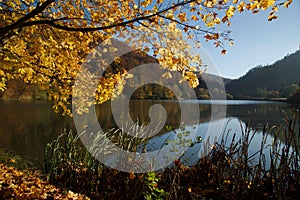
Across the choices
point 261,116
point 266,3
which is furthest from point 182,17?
point 261,116

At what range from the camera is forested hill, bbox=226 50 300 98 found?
8806cm

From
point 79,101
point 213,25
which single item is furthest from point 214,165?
point 79,101

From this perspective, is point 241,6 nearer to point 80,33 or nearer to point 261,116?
point 80,33

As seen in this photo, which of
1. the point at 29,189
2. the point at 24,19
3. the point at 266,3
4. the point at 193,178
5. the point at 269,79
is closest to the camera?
the point at 24,19

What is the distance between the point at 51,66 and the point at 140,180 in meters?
2.40

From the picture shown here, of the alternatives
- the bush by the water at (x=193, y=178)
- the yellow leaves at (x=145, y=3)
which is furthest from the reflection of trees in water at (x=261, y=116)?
the yellow leaves at (x=145, y=3)

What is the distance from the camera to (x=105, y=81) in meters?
3.69

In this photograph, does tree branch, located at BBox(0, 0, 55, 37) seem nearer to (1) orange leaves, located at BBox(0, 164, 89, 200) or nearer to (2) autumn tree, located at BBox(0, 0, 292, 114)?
(2) autumn tree, located at BBox(0, 0, 292, 114)

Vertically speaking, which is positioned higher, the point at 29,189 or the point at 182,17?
the point at 182,17

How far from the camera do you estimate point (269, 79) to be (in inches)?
3708

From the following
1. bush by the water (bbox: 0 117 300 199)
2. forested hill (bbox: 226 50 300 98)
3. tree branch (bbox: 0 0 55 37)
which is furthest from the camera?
forested hill (bbox: 226 50 300 98)

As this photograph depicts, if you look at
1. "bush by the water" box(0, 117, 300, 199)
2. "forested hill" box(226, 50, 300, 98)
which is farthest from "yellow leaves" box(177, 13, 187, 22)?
"forested hill" box(226, 50, 300, 98)

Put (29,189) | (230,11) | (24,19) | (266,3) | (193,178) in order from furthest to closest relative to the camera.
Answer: (193,178)
(29,189)
(230,11)
(266,3)
(24,19)

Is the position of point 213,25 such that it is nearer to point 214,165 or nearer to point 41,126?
point 214,165
